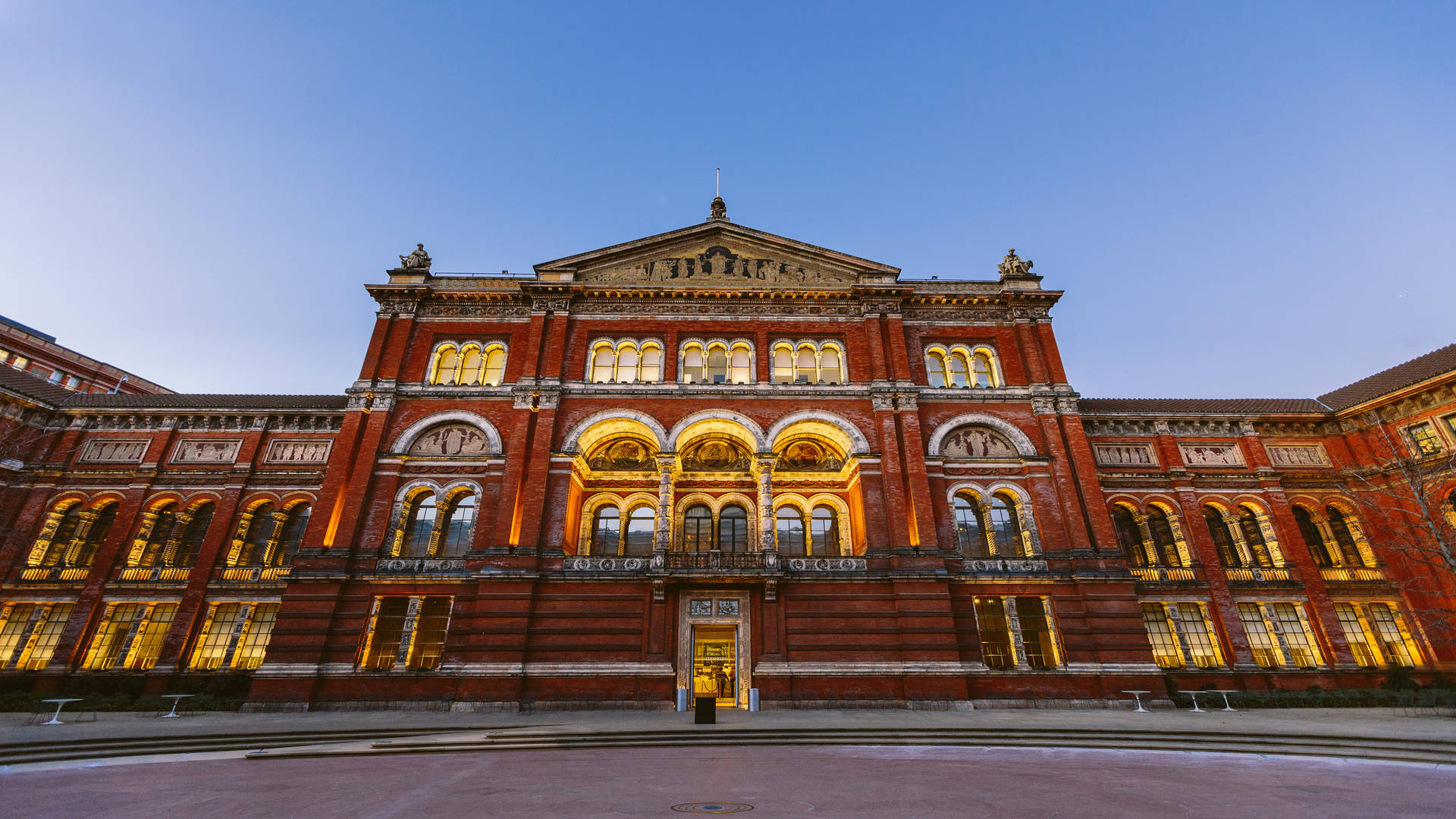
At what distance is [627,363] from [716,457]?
5841 mm

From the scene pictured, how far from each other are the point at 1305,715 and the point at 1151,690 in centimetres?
388

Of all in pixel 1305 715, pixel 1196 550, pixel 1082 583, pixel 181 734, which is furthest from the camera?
pixel 1196 550

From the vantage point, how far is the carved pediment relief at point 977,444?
2500 centimetres

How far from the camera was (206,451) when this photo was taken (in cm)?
2697

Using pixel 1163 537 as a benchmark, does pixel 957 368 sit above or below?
above

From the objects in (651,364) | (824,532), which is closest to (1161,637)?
(824,532)

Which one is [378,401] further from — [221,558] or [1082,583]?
[1082,583]

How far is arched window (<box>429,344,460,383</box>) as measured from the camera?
2642 centimetres

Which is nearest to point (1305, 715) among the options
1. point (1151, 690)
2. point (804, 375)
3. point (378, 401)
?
point (1151, 690)

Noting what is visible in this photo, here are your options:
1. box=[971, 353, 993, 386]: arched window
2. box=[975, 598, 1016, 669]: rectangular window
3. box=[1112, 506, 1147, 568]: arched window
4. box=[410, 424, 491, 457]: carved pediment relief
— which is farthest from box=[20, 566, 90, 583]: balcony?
box=[1112, 506, 1147, 568]: arched window

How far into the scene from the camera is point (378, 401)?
982 inches

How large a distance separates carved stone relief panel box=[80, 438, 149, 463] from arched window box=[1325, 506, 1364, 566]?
2130 inches

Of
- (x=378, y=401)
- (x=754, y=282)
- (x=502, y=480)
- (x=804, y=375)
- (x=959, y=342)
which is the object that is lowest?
(x=502, y=480)

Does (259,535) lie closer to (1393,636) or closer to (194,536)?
(194,536)
